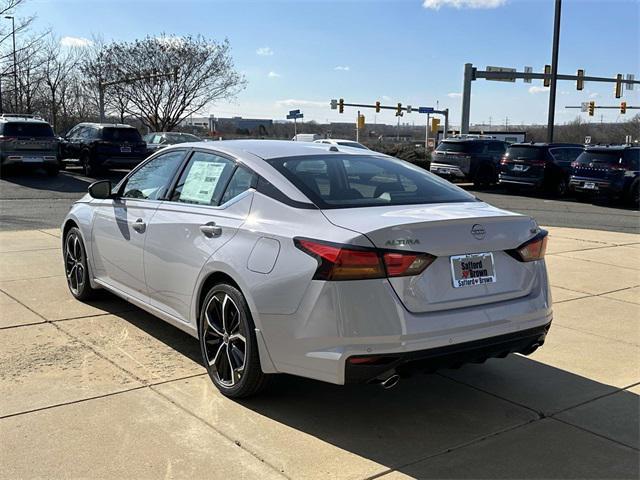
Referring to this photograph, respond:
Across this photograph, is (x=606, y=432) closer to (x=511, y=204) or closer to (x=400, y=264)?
Answer: (x=400, y=264)

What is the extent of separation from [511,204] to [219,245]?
640 inches

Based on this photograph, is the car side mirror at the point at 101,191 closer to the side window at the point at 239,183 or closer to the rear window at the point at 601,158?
the side window at the point at 239,183

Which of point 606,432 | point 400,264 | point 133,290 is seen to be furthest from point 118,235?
point 606,432

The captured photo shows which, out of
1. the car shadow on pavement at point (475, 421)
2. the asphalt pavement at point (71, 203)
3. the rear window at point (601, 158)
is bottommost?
the asphalt pavement at point (71, 203)

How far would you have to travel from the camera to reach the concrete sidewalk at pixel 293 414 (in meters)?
3.25

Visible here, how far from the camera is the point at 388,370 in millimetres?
3320

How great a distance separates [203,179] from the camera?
458cm

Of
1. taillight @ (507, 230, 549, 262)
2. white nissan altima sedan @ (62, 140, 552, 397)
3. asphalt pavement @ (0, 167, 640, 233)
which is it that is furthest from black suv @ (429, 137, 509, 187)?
taillight @ (507, 230, 549, 262)

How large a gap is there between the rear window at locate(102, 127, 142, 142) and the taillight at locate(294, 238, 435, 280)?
20.4 meters

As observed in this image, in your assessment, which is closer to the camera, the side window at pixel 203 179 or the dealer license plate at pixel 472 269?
the dealer license plate at pixel 472 269

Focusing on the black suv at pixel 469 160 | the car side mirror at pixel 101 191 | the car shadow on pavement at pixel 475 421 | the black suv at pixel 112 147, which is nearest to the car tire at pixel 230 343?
the car shadow on pavement at pixel 475 421

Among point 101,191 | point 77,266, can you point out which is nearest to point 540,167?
point 77,266

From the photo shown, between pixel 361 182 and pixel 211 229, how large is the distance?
104cm

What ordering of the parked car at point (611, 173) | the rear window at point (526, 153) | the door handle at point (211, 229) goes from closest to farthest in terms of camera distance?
1. the door handle at point (211, 229)
2. the parked car at point (611, 173)
3. the rear window at point (526, 153)
